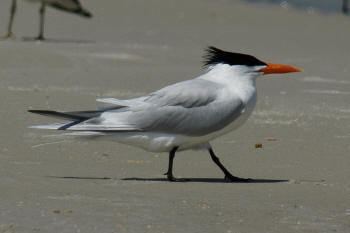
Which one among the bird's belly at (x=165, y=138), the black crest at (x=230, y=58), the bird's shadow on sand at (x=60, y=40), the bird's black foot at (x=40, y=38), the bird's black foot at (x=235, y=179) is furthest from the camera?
the bird's black foot at (x=40, y=38)

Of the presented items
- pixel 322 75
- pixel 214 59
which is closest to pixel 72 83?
pixel 322 75

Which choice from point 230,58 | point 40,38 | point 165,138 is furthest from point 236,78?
point 40,38

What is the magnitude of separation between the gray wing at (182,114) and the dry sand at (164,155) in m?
0.35

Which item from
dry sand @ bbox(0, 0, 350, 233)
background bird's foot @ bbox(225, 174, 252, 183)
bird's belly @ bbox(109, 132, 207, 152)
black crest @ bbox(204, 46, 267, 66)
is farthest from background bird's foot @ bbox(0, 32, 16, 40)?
background bird's foot @ bbox(225, 174, 252, 183)

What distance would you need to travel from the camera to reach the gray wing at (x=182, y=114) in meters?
8.53

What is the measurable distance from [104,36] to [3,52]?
168 inches

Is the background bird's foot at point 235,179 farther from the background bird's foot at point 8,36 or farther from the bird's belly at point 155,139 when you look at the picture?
the background bird's foot at point 8,36

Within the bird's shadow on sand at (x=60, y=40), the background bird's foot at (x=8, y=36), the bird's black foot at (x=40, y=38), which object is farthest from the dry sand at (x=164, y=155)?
the background bird's foot at (x=8, y=36)

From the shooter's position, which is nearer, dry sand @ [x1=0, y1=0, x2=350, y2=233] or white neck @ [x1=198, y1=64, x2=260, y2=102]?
dry sand @ [x1=0, y1=0, x2=350, y2=233]

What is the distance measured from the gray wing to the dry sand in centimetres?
35

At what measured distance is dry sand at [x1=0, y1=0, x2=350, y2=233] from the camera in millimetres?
7039

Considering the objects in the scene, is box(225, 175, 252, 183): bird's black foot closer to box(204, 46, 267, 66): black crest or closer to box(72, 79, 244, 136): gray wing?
box(72, 79, 244, 136): gray wing

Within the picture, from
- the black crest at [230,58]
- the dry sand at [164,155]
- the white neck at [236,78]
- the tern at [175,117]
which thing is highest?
the black crest at [230,58]

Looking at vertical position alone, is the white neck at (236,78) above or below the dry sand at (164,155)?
above
